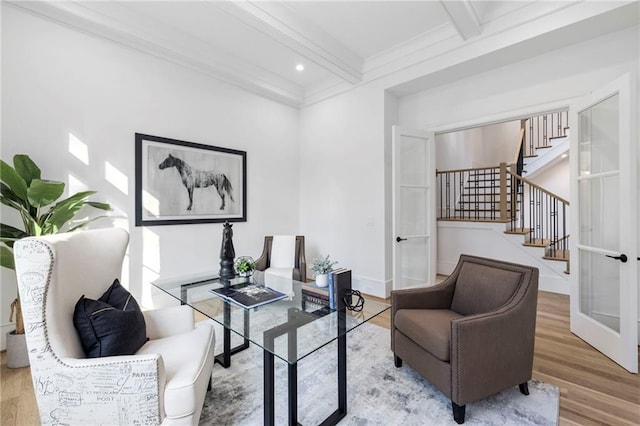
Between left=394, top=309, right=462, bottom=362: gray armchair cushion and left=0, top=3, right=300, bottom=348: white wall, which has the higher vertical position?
left=0, top=3, right=300, bottom=348: white wall

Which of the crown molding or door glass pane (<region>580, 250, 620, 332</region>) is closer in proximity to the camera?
door glass pane (<region>580, 250, 620, 332</region>)

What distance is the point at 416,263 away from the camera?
12.5ft

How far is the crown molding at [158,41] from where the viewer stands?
2.67 m

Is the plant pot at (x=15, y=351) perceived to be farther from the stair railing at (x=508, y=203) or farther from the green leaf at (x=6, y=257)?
the stair railing at (x=508, y=203)

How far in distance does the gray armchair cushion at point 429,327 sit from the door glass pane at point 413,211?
157 centimetres

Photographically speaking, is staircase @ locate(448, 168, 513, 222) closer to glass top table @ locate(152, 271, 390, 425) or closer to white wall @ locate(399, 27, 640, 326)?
white wall @ locate(399, 27, 640, 326)

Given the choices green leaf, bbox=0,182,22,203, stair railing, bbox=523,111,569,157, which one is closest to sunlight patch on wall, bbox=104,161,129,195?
green leaf, bbox=0,182,22,203

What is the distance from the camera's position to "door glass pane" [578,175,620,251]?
95.8 inches

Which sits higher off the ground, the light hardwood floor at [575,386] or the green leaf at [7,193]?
the green leaf at [7,193]

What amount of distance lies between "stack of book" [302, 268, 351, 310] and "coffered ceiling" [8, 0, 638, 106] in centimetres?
245

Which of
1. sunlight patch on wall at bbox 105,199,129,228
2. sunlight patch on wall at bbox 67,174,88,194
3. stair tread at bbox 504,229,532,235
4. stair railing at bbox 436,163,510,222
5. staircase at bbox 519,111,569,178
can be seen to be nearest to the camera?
sunlight patch on wall at bbox 67,174,88,194

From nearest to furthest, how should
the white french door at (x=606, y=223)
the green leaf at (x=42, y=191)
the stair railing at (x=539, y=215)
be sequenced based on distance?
the green leaf at (x=42, y=191) → the white french door at (x=606, y=223) → the stair railing at (x=539, y=215)

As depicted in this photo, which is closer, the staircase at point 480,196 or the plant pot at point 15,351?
the plant pot at point 15,351

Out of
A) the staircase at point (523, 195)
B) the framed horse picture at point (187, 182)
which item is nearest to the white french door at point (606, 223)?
the staircase at point (523, 195)
